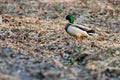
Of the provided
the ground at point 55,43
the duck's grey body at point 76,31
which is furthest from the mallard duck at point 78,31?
the ground at point 55,43

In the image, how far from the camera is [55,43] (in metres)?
9.09

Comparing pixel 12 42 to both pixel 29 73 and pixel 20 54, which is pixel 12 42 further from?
pixel 29 73

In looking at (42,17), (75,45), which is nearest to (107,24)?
(42,17)

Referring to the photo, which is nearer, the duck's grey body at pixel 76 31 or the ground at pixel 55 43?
the ground at pixel 55 43

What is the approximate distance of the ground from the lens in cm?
657

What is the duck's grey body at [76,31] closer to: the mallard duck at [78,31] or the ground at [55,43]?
the mallard duck at [78,31]

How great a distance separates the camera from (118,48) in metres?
8.60

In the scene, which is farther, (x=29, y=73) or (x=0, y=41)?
(x=0, y=41)

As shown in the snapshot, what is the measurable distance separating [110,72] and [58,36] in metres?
3.31

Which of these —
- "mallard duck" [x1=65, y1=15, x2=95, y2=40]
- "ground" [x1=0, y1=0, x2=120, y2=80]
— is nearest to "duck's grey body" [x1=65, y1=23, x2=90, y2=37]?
"mallard duck" [x1=65, y1=15, x2=95, y2=40]

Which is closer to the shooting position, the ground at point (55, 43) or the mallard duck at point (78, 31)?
the ground at point (55, 43)

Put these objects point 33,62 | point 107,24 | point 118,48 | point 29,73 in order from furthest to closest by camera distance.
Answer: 1. point 107,24
2. point 118,48
3. point 33,62
4. point 29,73

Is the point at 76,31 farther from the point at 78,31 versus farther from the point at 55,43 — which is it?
the point at 55,43

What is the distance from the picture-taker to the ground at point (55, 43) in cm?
657
